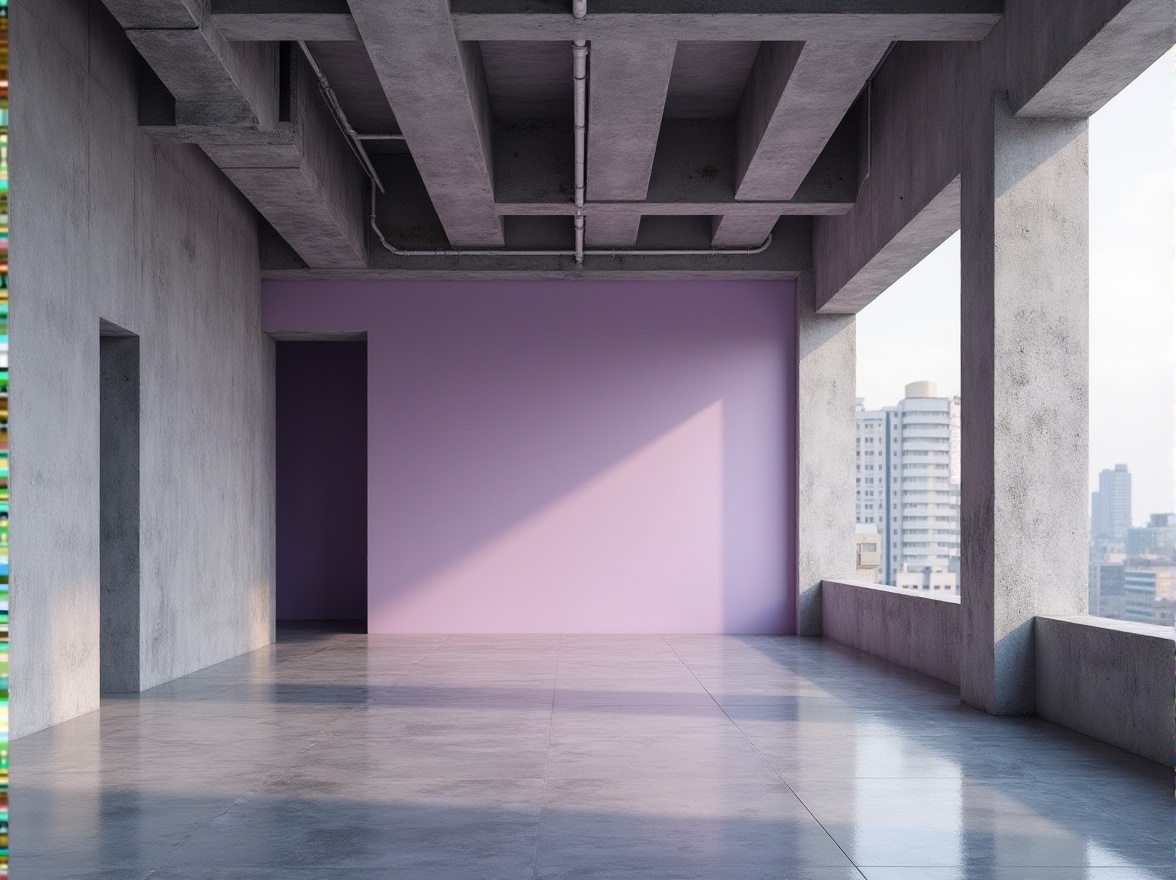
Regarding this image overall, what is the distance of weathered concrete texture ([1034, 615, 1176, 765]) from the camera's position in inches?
217

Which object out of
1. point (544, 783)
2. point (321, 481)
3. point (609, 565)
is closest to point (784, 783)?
point (544, 783)

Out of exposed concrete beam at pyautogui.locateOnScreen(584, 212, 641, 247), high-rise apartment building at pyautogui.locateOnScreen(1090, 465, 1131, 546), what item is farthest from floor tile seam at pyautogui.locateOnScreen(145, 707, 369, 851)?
exposed concrete beam at pyautogui.locateOnScreen(584, 212, 641, 247)

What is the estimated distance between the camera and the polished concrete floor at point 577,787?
391 cm

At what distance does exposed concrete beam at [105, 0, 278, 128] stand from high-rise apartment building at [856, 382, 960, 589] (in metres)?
24.0

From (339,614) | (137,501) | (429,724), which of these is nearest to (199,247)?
(137,501)

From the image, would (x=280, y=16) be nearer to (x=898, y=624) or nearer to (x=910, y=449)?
(x=898, y=624)

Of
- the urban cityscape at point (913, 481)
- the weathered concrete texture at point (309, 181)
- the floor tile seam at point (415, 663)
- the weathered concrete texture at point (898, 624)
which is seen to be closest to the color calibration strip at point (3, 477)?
the floor tile seam at point (415, 663)

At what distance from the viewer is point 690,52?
30.5 ft

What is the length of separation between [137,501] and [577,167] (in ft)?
13.6

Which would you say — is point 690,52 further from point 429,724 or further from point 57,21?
point 429,724

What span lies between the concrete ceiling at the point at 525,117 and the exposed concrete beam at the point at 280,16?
0.5 inches

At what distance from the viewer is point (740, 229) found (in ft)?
39.9

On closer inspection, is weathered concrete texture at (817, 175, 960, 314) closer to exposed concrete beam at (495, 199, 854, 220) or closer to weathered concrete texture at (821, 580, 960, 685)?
exposed concrete beam at (495, 199, 854, 220)

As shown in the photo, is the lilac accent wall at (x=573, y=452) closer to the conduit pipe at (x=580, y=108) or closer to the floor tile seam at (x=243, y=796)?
the conduit pipe at (x=580, y=108)
